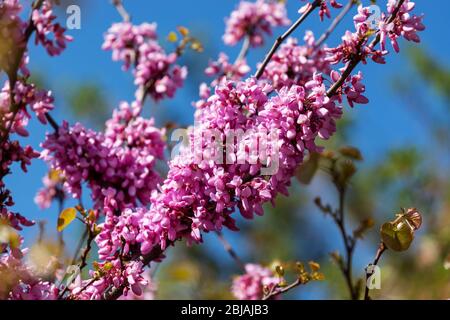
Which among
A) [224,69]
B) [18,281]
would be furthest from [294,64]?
[18,281]

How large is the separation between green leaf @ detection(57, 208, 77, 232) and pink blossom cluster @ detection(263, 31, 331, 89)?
1.05 metres

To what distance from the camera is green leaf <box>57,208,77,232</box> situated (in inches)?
86.7

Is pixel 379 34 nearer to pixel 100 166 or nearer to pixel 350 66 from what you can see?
pixel 350 66

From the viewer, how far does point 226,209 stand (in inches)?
82.0

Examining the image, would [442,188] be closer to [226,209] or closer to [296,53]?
[296,53]

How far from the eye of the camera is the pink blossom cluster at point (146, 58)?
10.7ft

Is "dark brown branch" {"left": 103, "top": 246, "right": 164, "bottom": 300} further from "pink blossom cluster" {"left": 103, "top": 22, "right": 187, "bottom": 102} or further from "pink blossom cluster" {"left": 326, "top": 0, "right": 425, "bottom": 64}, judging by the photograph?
"pink blossom cluster" {"left": 103, "top": 22, "right": 187, "bottom": 102}

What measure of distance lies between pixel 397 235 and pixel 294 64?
1080mm

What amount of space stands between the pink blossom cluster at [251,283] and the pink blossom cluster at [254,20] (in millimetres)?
1235

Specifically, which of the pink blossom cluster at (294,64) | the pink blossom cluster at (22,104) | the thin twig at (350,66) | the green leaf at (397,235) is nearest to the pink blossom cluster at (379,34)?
the thin twig at (350,66)

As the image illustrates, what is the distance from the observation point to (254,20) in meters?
3.62

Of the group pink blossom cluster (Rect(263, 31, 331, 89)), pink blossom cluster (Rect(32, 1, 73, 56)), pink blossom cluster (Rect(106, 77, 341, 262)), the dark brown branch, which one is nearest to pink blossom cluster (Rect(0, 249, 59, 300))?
the dark brown branch

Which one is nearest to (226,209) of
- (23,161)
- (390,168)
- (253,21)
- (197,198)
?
(197,198)

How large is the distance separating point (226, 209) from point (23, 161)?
773mm
